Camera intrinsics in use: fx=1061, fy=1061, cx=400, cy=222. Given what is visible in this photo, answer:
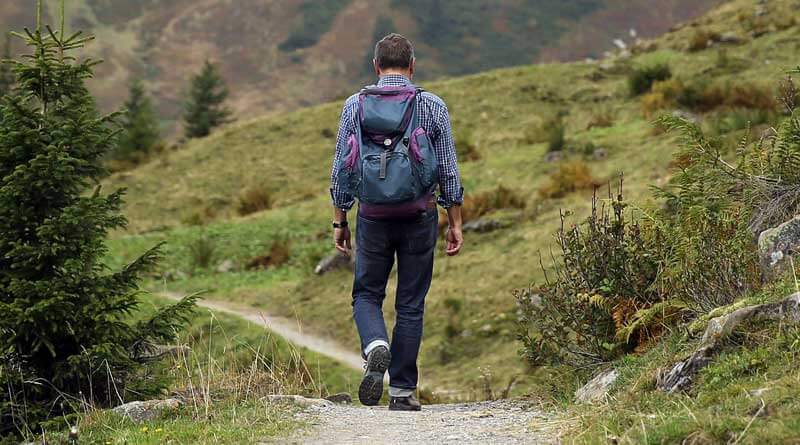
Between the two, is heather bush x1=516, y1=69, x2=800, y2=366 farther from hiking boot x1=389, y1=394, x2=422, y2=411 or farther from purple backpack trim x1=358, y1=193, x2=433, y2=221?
purple backpack trim x1=358, y1=193, x2=433, y2=221

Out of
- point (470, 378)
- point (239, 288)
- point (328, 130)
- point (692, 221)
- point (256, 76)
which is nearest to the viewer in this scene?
point (692, 221)

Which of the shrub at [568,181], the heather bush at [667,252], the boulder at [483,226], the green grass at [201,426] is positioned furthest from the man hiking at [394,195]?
the shrub at [568,181]

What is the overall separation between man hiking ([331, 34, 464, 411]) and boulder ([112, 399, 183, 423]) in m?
1.15

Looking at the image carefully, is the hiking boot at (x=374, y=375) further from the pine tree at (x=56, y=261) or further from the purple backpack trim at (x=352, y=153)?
the pine tree at (x=56, y=261)

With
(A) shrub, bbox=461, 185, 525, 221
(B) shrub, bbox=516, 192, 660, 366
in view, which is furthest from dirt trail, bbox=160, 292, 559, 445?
(A) shrub, bbox=461, 185, 525, 221

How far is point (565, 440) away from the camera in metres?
4.86

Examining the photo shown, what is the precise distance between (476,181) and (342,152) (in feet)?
44.4

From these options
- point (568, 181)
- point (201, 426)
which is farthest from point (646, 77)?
point (201, 426)

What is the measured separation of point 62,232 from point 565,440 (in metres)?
3.72

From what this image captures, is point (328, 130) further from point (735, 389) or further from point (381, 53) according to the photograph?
point (735, 389)

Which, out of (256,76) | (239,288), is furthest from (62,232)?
(256,76)

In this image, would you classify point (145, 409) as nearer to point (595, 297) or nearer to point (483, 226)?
point (595, 297)

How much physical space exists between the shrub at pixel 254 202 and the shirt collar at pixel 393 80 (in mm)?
17473

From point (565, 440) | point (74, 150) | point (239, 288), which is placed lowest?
point (239, 288)
